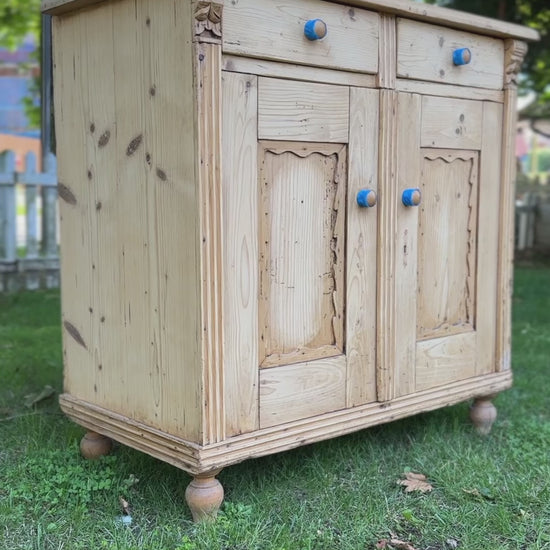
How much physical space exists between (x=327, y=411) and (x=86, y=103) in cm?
A: 137

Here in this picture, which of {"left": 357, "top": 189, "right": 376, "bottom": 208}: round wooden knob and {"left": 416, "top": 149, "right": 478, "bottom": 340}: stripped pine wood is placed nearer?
{"left": 357, "top": 189, "right": 376, "bottom": 208}: round wooden knob

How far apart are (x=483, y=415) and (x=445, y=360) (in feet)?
1.48

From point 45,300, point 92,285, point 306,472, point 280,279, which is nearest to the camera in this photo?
point 280,279

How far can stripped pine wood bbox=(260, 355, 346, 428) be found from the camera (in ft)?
7.99

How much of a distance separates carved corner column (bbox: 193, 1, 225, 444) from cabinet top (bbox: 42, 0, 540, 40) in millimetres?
106

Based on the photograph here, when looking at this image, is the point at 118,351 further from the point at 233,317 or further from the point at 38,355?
the point at 38,355

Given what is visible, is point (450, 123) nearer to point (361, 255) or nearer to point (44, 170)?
point (361, 255)

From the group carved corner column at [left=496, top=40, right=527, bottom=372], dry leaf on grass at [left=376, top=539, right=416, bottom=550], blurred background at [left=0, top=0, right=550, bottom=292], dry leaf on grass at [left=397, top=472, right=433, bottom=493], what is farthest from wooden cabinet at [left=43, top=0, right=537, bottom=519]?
blurred background at [left=0, top=0, right=550, bottom=292]

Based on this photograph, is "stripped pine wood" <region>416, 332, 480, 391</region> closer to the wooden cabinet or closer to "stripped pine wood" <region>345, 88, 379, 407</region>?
the wooden cabinet

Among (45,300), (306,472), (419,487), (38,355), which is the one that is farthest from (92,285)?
(45,300)

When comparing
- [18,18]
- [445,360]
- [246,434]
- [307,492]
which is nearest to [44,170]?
[18,18]

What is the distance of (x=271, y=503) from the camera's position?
8.44 ft

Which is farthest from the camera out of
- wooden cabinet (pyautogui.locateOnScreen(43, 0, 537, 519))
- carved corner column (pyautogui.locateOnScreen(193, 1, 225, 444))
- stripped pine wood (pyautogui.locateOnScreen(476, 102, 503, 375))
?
stripped pine wood (pyautogui.locateOnScreen(476, 102, 503, 375))

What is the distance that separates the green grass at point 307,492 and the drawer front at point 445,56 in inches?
59.4
